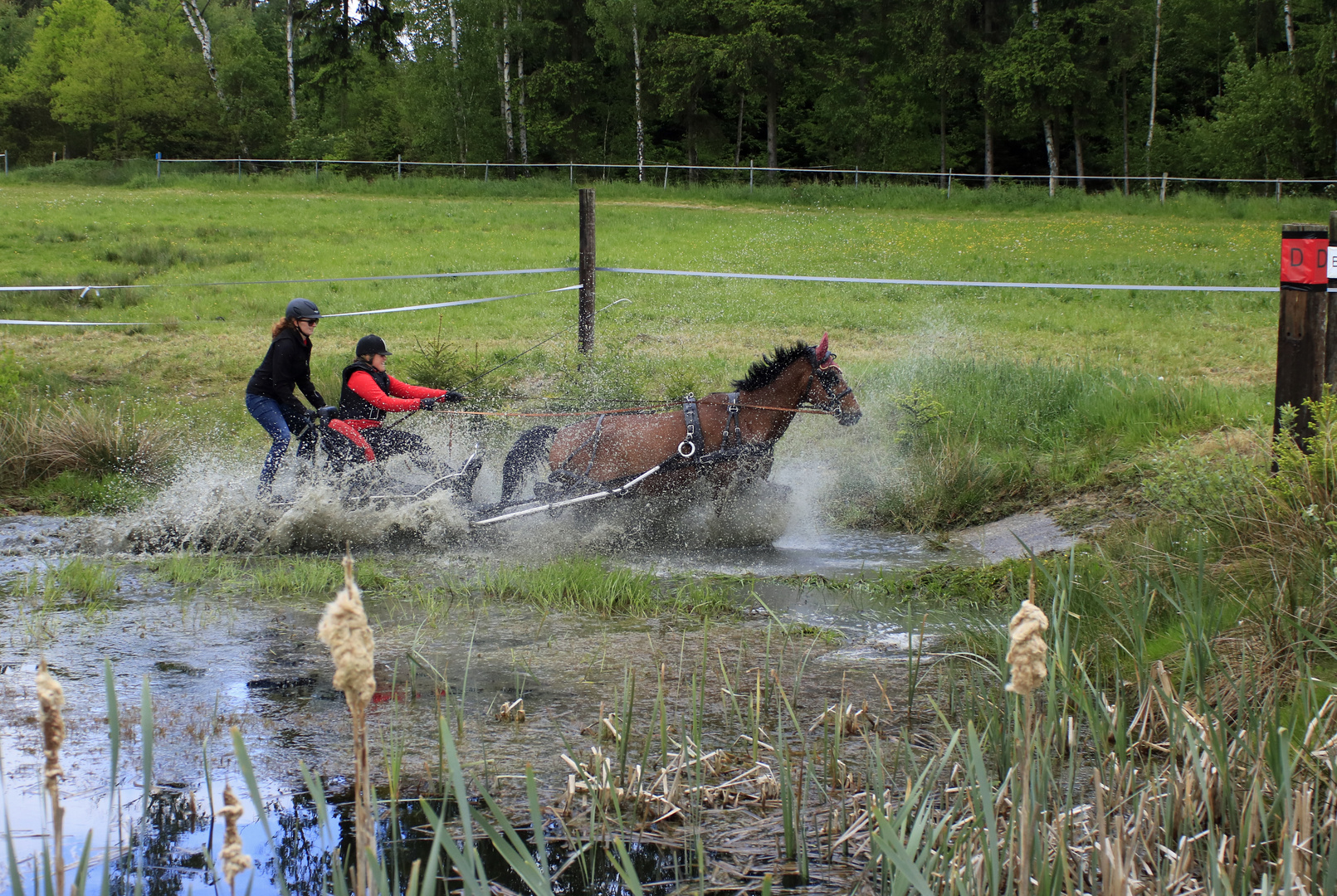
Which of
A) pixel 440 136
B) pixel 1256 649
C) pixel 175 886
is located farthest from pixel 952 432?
pixel 440 136

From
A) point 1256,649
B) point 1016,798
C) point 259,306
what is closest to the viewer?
point 1016,798

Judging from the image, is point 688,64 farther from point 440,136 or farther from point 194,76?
point 194,76

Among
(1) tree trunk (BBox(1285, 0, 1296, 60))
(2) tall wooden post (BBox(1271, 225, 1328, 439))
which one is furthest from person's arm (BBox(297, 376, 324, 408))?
(1) tree trunk (BBox(1285, 0, 1296, 60))

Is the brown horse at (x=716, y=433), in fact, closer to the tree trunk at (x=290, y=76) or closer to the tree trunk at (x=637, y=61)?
the tree trunk at (x=637, y=61)

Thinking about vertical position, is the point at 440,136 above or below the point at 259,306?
above

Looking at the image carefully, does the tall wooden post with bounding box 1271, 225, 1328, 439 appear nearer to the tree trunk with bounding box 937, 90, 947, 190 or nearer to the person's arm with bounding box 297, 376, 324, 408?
the person's arm with bounding box 297, 376, 324, 408

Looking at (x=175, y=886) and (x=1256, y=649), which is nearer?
(x=175, y=886)

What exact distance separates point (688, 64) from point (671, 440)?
127 ft

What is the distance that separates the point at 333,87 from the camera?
176 ft

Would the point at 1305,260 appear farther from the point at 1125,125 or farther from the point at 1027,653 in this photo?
the point at 1125,125

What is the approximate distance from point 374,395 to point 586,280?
10.5 feet

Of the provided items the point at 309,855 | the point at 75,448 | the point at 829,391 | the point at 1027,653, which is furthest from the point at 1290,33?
the point at 1027,653

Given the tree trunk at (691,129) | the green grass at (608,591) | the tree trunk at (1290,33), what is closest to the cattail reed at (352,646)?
the green grass at (608,591)

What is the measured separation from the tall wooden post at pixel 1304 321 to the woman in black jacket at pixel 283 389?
580cm
